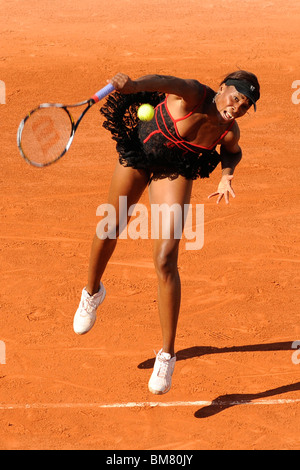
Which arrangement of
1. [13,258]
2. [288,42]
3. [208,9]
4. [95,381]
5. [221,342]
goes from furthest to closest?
[208,9]
[288,42]
[13,258]
[221,342]
[95,381]

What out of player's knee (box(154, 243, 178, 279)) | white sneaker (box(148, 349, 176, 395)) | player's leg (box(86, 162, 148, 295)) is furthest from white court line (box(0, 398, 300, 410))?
player's knee (box(154, 243, 178, 279))

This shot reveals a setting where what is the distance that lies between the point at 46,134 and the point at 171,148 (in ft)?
3.49

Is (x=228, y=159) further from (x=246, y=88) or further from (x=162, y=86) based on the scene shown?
(x=162, y=86)

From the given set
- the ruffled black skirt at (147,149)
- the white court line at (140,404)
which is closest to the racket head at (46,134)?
the ruffled black skirt at (147,149)

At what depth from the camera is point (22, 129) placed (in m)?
5.43

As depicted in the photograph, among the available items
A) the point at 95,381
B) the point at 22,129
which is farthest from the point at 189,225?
the point at 22,129

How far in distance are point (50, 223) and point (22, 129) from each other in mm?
3335

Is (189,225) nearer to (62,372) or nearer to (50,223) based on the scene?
(50,223)

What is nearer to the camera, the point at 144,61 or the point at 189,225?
the point at 189,225

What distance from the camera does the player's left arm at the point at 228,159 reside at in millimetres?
5641

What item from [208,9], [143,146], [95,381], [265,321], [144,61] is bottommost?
[95,381]

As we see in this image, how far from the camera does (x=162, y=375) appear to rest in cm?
573

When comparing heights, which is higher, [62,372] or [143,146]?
[143,146]

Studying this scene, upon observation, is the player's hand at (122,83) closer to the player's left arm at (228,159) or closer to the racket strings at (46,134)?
the racket strings at (46,134)
